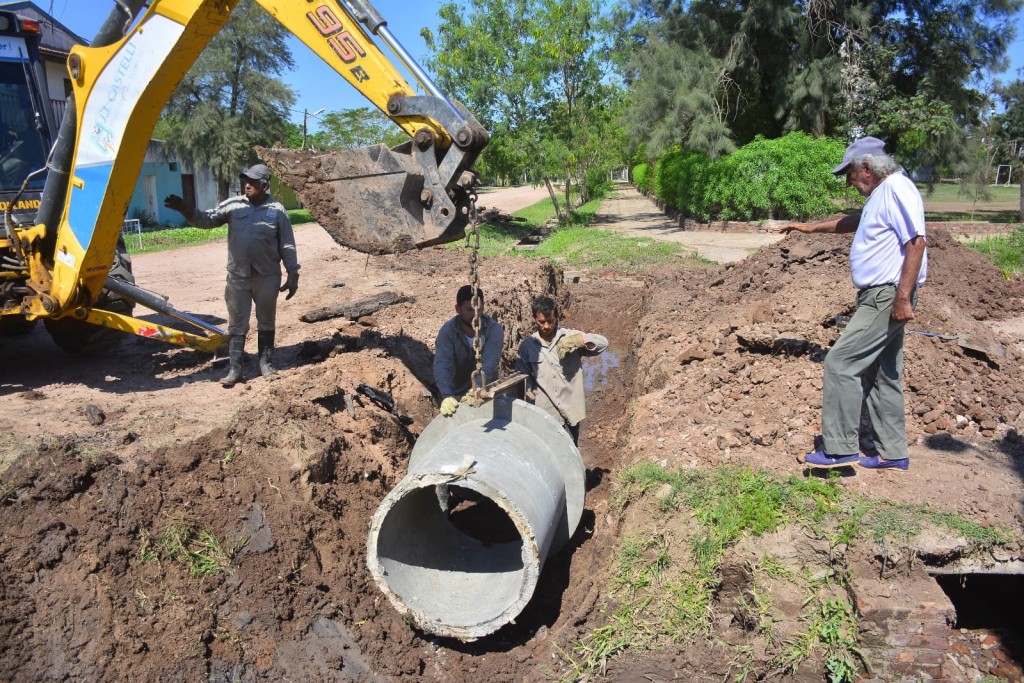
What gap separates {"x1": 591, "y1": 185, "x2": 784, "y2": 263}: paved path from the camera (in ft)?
53.9

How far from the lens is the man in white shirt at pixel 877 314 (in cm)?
418

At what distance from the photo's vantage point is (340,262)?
1357cm

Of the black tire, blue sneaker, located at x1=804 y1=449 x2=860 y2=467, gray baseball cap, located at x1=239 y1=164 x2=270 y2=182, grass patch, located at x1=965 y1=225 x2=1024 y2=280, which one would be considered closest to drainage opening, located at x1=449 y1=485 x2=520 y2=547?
blue sneaker, located at x1=804 y1=449 x2=860 y2=467

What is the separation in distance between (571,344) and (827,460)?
181cm

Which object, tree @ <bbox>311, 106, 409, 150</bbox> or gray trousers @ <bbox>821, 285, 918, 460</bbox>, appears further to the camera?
tree @ <bbox>311, 106, 409, 150</bbox>

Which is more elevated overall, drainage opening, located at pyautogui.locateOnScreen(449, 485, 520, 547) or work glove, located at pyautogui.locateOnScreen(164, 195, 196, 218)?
work glove, located at pyautogui.locateOnScreen(164, 195, 196, 218)

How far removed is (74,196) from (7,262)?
3.63ft

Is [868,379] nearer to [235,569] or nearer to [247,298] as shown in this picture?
[235,569]

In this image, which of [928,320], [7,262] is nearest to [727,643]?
[928,320]

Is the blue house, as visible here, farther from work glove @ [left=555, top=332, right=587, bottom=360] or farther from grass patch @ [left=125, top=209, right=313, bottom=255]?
work glove @ [left=555, top=332, right=587, bottom=360]

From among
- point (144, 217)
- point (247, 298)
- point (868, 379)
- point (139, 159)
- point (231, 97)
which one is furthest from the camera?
point (231, 97)

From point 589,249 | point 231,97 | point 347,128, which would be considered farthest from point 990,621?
point 347,128

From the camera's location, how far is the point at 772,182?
1964cm

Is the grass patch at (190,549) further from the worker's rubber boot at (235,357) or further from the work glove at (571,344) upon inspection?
the work glove at (571,344)
